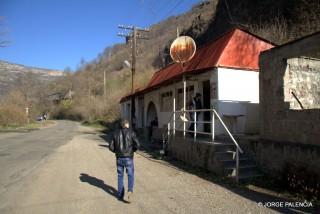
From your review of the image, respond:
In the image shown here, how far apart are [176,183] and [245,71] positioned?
639 centimetres

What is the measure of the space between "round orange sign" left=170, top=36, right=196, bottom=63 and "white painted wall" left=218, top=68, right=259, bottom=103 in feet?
9.42

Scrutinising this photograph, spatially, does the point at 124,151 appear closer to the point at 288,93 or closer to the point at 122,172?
the point at 122,172

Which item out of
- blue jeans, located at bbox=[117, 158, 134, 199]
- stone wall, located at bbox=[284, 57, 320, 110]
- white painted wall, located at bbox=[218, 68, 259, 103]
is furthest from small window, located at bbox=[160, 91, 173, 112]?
blue jeans, located at bbox=[117, 158, 134, 199]

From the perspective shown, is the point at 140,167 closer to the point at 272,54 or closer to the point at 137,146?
the point at 137,146

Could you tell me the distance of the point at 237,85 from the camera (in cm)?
1348

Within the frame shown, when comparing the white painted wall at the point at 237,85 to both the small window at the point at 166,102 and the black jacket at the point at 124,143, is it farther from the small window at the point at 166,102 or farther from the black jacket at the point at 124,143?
the black jacket at the point at 124,143

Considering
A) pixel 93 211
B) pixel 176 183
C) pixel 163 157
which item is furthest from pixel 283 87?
pixel 163 157

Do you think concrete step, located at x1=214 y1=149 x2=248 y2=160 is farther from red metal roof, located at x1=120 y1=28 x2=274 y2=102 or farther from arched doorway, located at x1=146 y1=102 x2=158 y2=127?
arched doorway, located at x1=146 y1=102 x2=158 y2=127

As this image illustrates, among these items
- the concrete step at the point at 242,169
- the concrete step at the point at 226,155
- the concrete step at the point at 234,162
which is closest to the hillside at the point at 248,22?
the concrete step at the point at 226,155

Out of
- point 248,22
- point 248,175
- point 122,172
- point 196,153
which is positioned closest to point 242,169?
point 248,175

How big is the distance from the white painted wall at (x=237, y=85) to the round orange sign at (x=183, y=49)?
2872 mm

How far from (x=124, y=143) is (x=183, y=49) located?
9332 millimetres

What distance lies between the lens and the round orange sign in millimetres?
15742

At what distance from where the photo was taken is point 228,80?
524 inches
